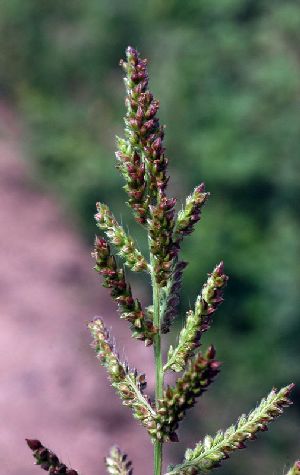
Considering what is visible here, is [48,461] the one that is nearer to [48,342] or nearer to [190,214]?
[190,214]

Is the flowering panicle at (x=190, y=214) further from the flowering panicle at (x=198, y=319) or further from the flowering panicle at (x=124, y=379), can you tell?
the flowering panicle at (x=124, y=379)

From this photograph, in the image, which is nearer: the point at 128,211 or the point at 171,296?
the point at 171,296

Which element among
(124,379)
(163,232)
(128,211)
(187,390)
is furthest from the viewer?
(128,211)

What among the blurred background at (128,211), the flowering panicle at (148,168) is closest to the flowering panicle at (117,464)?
the flowering panicle at (148,168)

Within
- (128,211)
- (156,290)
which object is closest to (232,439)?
(156,290)

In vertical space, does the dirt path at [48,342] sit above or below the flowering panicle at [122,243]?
above

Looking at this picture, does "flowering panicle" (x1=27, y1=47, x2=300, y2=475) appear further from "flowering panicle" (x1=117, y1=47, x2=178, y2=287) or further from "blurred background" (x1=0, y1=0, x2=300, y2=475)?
"blurred background" (x1=0, y1=0, x2=300, y2=475)

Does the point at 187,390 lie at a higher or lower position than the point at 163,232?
lower
